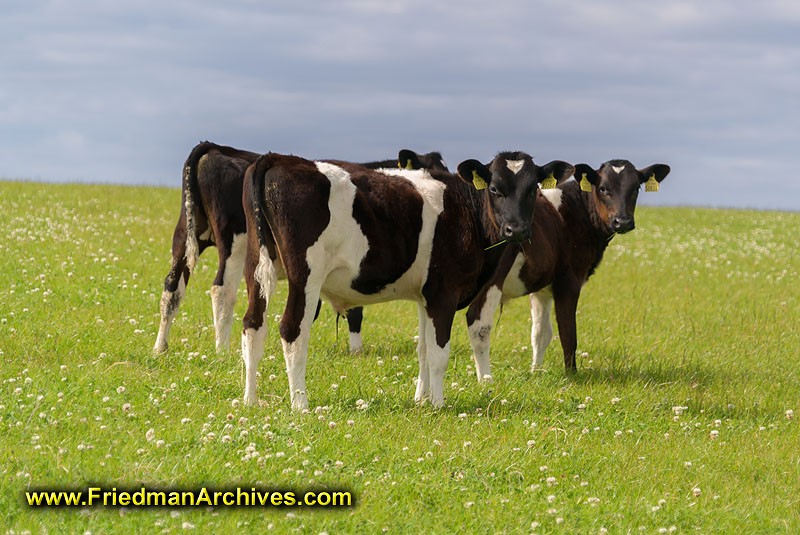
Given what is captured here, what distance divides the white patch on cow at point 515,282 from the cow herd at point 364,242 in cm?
2

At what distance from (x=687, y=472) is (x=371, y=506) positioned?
3643mm

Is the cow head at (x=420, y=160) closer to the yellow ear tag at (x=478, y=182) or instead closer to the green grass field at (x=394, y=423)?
the green grass field at (x=394, y=423)

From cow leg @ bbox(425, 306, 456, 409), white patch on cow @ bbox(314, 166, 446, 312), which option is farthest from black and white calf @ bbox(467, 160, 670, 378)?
white patch on cow @ bbox(314, 166, 446, 312)

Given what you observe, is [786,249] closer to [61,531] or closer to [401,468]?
[401,468]

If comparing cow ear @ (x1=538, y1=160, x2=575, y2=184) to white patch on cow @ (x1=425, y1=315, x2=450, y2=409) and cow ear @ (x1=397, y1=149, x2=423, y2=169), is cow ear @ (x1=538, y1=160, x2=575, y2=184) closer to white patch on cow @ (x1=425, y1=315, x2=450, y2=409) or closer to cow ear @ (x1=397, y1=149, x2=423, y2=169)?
white patch on cow @ (x1=425, y1=315, x2=450, y2=409)

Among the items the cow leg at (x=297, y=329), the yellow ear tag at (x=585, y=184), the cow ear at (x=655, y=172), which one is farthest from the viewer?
the cow ear at (x=655, y=172)

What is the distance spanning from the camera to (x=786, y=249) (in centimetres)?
3375

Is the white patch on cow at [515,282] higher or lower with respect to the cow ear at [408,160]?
lower

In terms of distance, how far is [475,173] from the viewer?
1037 cm

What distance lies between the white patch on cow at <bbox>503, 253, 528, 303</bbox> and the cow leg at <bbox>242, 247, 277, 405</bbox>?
12.6 ft

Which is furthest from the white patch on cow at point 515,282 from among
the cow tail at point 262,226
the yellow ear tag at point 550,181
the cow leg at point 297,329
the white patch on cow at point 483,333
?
the cow tail at point 262,226

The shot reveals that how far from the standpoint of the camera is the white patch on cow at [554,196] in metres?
13.6

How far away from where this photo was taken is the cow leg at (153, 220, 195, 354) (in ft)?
40.3

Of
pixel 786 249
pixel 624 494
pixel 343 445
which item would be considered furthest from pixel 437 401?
pixel 786 249
